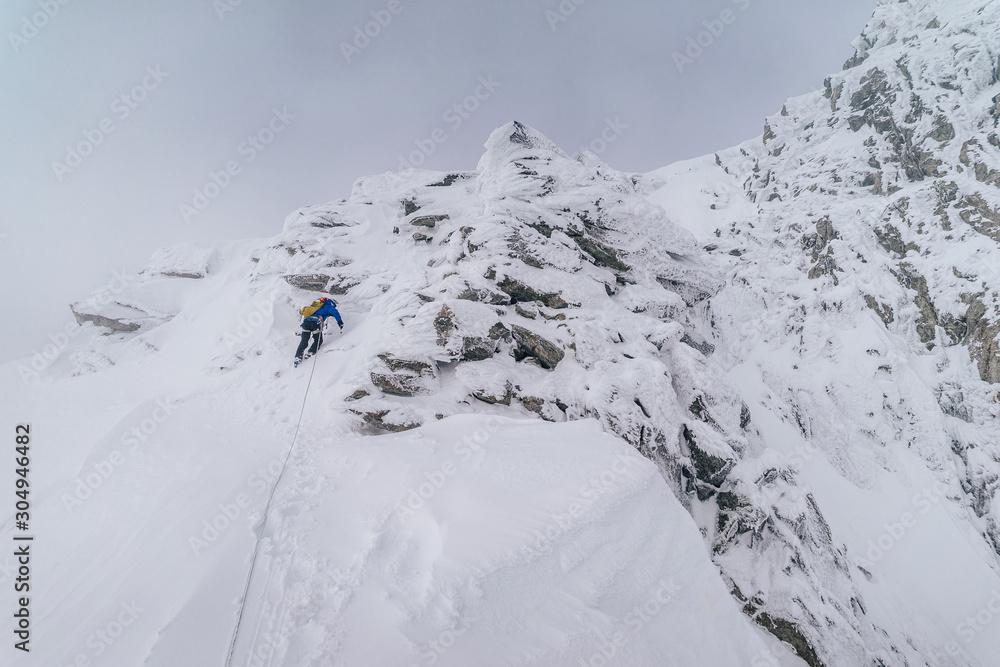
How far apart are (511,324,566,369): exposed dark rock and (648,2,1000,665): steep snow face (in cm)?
583

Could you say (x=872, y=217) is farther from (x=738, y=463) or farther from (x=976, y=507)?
(x=738, y=463)

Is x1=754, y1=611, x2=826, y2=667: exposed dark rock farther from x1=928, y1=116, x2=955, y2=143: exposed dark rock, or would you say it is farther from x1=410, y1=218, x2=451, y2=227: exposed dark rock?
x1=928, y1=116, x2=955, y2=143: exposed dark rock

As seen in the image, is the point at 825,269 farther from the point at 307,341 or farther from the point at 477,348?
the point at 307,341

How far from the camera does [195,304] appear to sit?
24.1m

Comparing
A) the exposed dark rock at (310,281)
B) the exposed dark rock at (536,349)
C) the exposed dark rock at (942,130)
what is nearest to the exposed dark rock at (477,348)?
the exposed dark rock at (536,349)

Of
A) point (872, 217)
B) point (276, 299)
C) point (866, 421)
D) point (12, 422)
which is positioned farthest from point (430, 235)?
point (872, 217)

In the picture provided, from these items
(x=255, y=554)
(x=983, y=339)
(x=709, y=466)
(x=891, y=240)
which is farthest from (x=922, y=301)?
(x=255, y=554)

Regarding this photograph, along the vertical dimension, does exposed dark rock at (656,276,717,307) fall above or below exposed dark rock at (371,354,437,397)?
above

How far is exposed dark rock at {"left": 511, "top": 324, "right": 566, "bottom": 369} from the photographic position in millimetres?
13195

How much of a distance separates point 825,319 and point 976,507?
18.7 m

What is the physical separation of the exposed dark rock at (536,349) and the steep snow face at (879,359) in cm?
583

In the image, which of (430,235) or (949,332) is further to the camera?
(949,332)

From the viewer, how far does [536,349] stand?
13.4 m

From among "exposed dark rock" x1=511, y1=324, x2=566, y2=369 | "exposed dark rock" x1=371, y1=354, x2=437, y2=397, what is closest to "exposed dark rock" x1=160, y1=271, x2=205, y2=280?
"exposed dark rock" x1=371, y1=354, x2=437, y2=397
